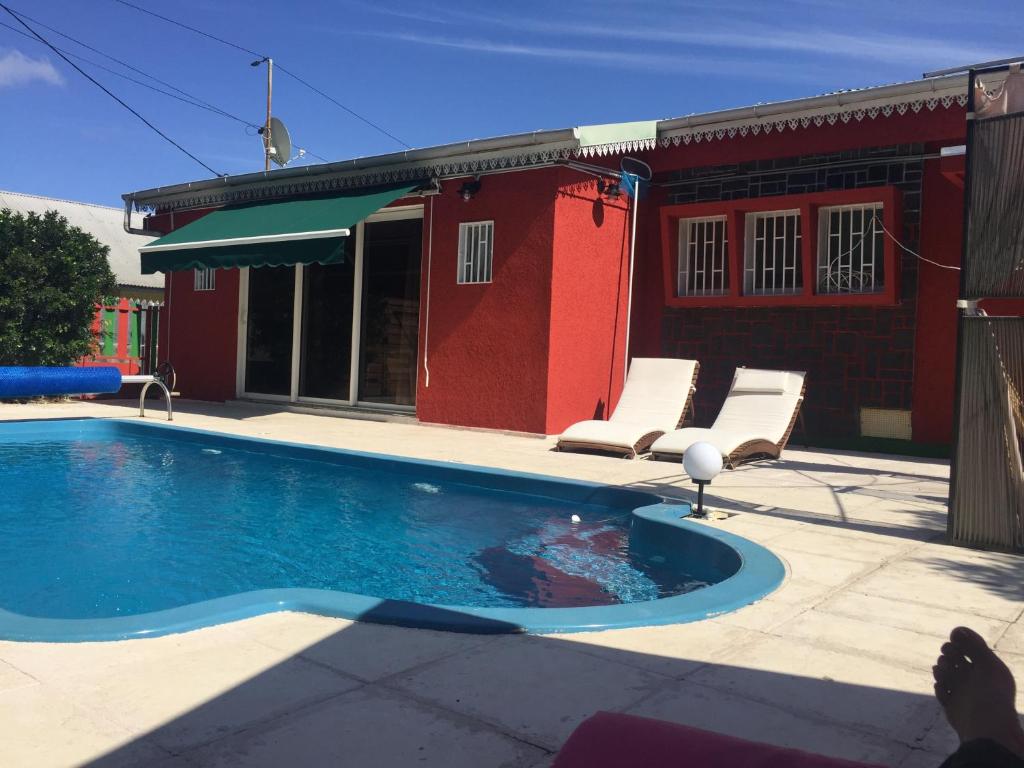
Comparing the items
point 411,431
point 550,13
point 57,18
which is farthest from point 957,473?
point 57,18

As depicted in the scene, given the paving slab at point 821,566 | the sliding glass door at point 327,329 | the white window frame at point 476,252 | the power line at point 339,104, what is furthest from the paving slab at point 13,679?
the power line at point 339,104

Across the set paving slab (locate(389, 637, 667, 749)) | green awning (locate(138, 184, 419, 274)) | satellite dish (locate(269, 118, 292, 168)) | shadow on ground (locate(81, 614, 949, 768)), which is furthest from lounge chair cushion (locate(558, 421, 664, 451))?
satellite dish (locate(269, 118, 292, 168))

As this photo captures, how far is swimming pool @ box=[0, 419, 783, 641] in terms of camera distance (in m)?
4.02

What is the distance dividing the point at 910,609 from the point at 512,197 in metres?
9.14

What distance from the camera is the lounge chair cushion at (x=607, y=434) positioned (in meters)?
10.4

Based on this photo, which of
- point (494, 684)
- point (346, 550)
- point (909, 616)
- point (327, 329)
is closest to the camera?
point (494, 684)

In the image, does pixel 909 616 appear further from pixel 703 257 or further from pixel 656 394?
pixel 703 257

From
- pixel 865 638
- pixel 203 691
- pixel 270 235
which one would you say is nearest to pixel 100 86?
pixel 270 235

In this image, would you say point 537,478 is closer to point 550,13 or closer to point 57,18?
point 550,13

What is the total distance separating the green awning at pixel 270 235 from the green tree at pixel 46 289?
6.73 ft

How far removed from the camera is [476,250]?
42.6 ft

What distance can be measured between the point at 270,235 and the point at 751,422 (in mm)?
7547

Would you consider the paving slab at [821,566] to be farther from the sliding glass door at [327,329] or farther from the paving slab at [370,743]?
the sliding glass door at [327,329]

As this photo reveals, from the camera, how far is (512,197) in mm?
12406
